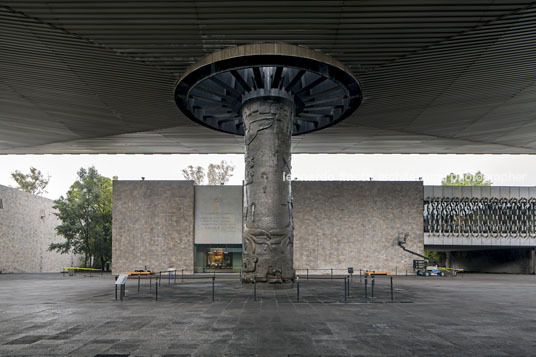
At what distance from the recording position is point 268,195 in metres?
15.7

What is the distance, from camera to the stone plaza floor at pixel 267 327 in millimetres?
6371

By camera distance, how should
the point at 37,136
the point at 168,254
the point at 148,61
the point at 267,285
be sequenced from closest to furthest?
the point at 148,61 → the point at 267,285 → the point at 37,136 → the point at 168,254

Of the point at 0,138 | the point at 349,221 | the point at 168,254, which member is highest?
the point at 0,138

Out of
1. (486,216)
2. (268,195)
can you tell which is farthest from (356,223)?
(268,195)

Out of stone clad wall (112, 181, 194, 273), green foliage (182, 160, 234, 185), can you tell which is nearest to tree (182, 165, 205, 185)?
green foliage (182, 160, 234, 185)

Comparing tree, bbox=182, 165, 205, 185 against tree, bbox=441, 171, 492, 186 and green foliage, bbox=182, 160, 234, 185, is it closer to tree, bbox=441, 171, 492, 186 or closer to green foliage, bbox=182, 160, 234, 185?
green foliage, bbox=182, 160, 234, 185

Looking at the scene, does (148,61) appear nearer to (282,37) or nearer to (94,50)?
(94,50)

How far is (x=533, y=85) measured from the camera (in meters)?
16.4

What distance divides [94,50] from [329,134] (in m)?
16.3

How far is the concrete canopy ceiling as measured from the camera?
36.3 feet

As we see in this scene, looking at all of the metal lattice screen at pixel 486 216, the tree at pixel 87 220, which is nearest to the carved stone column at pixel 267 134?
the metal lattice screen at pixel 486 216

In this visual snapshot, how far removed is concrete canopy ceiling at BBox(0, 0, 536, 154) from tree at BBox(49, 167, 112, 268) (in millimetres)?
15563

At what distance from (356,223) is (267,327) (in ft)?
80.2

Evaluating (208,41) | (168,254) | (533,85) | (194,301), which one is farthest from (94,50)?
(168,254)
